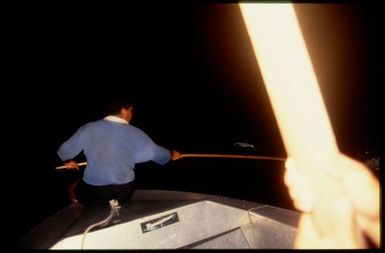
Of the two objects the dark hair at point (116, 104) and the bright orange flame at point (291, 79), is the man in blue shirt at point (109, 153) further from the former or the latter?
the bright orange flame at point (291, 79)

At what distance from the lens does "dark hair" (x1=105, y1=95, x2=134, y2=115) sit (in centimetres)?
334

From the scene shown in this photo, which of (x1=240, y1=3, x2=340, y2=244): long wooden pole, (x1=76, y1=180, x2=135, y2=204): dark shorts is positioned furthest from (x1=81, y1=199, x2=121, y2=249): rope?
(x1=240, y1=3, x2=340, y2=244): long wooden pole

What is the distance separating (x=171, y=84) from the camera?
27359mm

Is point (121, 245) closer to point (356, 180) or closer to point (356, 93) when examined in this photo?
point (356, 180)

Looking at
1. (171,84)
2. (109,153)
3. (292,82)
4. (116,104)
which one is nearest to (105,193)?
(109,153)

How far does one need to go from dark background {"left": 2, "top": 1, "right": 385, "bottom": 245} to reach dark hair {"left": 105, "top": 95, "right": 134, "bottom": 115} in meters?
7.98

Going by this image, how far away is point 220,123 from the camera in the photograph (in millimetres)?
22188

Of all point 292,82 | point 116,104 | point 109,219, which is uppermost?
point 116,104

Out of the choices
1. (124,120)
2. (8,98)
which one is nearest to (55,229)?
(124,120)

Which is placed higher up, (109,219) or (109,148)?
(109,148)

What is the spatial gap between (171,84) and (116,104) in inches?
954

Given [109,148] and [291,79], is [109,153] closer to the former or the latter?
[109,148]

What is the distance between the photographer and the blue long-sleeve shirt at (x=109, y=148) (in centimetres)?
312

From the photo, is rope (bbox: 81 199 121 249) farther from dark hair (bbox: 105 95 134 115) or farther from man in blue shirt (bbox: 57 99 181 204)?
dark hair (bbox: 105 95 134 115)
